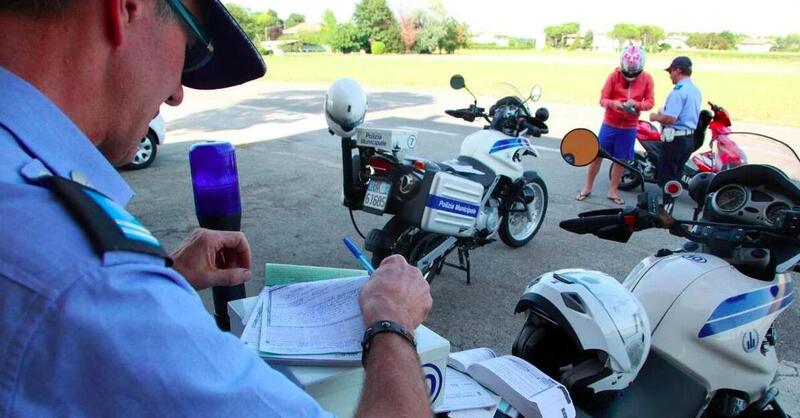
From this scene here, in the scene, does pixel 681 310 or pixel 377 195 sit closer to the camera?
pixel 681 310

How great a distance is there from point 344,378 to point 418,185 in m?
2.53

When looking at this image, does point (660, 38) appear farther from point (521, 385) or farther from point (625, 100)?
point (521, 385)

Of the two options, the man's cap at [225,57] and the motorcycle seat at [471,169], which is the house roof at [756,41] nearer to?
the motorcycle seat at [471,169]

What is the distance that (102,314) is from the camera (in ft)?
2.00

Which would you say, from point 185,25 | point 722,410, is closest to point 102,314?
point 185,25

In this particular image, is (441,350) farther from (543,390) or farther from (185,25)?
(185,25)

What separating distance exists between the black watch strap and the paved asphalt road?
242cm

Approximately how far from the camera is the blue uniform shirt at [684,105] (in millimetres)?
6430

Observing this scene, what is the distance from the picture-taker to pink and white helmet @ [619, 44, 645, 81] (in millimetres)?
6195

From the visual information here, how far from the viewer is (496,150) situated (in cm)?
435

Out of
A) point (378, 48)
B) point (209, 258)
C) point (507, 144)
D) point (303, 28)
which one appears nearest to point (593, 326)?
point (209, 258)

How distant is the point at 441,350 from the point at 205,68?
892 mm

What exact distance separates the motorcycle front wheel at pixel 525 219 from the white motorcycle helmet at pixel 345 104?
5.84 ft

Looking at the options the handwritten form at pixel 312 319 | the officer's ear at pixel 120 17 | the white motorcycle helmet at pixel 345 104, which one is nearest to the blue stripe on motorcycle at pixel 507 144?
the white motorcycle helmet at pixel 345 104
